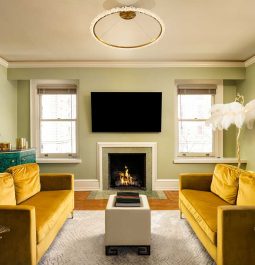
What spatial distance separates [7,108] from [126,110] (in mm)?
2363

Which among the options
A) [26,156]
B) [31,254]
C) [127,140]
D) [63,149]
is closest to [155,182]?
[127,140]

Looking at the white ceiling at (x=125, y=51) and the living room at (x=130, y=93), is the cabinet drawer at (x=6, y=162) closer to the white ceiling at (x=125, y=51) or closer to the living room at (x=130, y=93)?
the living room at (x=130, y=93)

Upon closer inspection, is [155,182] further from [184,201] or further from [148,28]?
[148,28]

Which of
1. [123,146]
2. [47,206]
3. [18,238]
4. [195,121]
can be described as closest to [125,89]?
[123,146]

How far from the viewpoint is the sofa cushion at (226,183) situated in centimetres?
272

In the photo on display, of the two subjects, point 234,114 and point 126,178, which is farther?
point 126,178

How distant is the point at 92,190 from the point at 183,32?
339 centimetres

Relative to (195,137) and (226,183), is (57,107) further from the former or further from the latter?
(226,183)

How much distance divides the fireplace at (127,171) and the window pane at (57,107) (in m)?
1.36

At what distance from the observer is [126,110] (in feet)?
16.4

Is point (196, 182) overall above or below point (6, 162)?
below

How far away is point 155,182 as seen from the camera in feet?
16.7

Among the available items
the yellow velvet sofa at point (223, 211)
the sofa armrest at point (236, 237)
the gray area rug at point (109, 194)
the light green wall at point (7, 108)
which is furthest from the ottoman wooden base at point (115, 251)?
the light green wall at point (7, 108)

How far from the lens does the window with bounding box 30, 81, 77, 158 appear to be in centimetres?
536
